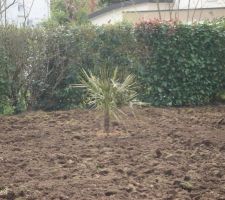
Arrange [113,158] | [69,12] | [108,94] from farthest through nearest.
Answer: [69,12]
[108,94]
[113,158]

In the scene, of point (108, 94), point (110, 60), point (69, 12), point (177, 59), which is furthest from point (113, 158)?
point (69, 12)

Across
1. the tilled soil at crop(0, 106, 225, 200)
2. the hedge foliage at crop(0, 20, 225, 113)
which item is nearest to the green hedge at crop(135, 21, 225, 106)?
the hedge foliage at crop(0, 20, 225, 113)

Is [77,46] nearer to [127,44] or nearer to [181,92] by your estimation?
[127,44]

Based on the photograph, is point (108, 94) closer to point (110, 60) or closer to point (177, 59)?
point (110, 60)

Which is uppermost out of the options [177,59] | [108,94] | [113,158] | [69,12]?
[69,12]

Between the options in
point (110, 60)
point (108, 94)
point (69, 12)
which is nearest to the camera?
point (108, 94)

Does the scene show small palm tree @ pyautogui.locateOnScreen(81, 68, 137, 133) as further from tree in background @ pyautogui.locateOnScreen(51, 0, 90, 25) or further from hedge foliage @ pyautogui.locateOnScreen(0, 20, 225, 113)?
tree in background @ pyautogui.locateOnScreen(51, 0, 90, 25)

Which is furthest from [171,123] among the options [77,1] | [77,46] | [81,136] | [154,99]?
[77,1]

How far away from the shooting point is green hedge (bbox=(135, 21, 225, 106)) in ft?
36.0

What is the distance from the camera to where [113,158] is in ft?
19.9

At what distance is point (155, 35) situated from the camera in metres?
11.0

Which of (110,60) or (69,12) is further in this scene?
(69,12)

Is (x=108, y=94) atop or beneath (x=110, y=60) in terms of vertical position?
beneath

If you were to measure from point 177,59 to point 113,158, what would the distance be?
550 cm
